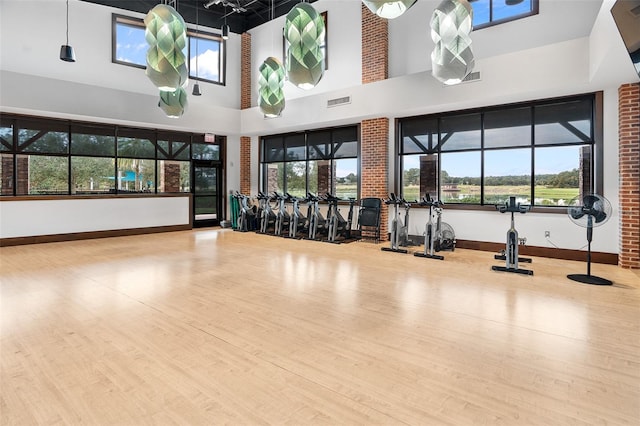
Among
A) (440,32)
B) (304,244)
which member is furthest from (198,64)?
(440,32)

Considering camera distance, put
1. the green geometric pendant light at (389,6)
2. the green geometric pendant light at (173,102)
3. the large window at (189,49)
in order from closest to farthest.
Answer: the green geometric pendant light at (389,6)
the green geometric pendant light at (173,102)
the large window at (189,49)

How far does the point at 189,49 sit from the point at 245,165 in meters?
3.84

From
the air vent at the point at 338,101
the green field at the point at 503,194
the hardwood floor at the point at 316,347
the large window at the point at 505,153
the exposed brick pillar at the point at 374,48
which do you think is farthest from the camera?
the air vent at the point at 338,101

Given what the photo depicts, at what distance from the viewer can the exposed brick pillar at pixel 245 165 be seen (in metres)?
12.6

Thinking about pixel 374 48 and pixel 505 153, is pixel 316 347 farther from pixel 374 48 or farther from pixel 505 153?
pixel 374 48

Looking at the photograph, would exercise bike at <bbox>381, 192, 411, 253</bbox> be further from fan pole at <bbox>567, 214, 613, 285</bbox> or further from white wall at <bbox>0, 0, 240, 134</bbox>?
white wall at <bbox>0, 0, 240, 134</bbox>

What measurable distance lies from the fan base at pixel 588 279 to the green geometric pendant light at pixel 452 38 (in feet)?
11.0

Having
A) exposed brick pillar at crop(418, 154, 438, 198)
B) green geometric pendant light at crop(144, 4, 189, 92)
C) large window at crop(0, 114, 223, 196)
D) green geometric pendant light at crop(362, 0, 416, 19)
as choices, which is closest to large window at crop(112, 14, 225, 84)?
large window at crop(0, 114, 223, 196)

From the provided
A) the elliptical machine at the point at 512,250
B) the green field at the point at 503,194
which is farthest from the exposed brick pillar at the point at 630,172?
the elliptical machine at the point at 512,250

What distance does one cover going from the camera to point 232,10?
1155 centimetres

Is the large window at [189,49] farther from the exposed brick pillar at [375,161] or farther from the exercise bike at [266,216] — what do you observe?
the exposed brick pillar at [375,161]

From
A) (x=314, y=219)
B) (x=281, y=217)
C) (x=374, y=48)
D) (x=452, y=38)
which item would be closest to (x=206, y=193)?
(x=281, y=217)

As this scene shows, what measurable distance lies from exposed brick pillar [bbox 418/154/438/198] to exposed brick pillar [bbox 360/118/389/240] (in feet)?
2.72

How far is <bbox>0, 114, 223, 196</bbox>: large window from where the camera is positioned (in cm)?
843
